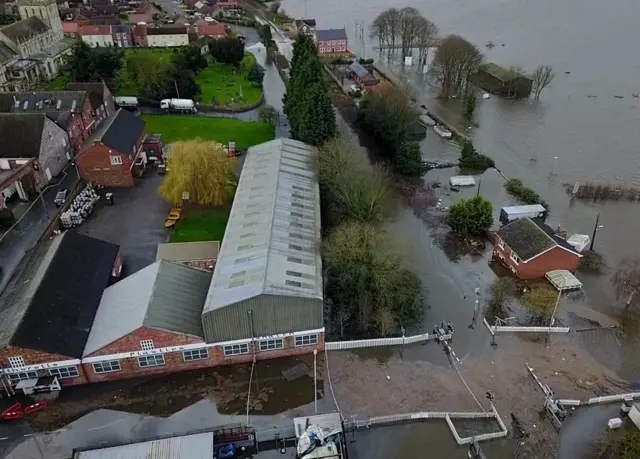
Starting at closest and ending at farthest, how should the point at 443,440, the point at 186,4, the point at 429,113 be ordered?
the point at 443,440 < the point at 429,113 < the point at 186,4

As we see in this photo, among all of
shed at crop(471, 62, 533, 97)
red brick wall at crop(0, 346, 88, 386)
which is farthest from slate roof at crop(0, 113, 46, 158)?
shed at crop(471, 62, 533, 97)

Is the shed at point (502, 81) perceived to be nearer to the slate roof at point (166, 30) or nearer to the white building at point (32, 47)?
the slate roof at point (166, 30)

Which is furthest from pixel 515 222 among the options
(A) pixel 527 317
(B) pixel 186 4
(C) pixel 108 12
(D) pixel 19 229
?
(B) pixel 186 4

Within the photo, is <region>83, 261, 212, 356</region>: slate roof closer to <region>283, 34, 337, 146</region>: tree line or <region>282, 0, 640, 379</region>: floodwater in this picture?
<region>282, 0, 640, 379</region>: floodwater

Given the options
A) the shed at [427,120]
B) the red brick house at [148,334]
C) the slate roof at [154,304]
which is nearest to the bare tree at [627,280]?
the red brick house at [148,334]

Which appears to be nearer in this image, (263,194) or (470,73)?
(263,194)

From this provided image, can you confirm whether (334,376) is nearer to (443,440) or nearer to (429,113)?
(443,440)
